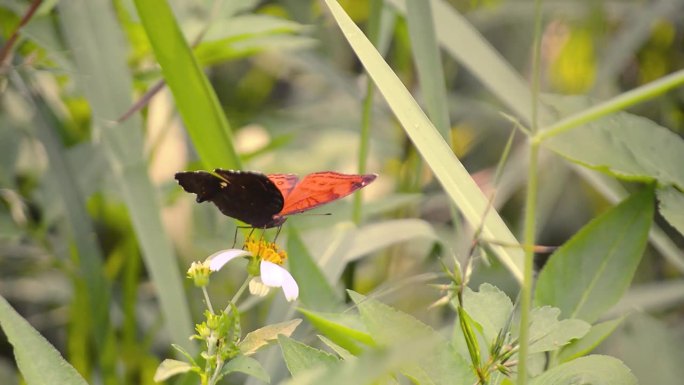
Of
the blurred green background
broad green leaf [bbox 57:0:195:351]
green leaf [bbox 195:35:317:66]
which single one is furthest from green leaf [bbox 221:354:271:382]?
green leaf [bbox 195:35:317:66]

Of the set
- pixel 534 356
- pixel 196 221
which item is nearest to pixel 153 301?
pixel 196 221

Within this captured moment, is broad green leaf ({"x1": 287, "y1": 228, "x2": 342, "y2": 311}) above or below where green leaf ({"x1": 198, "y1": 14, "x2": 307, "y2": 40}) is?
below

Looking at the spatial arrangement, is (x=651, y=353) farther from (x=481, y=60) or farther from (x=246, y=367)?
(x=246, y=367)

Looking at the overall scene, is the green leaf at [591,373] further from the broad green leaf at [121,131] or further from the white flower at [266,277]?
the broad green leaf at [121,131]

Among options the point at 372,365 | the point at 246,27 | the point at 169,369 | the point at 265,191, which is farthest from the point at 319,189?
the point at 246,27

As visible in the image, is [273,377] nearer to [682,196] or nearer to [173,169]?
[682,196]

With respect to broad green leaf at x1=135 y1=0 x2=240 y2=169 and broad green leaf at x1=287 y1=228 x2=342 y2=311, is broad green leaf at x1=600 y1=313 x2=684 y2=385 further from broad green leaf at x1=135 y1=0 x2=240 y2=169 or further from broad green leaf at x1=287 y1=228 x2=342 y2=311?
broad green leaf at x1=135 y1=0 x2=240 y2=169
